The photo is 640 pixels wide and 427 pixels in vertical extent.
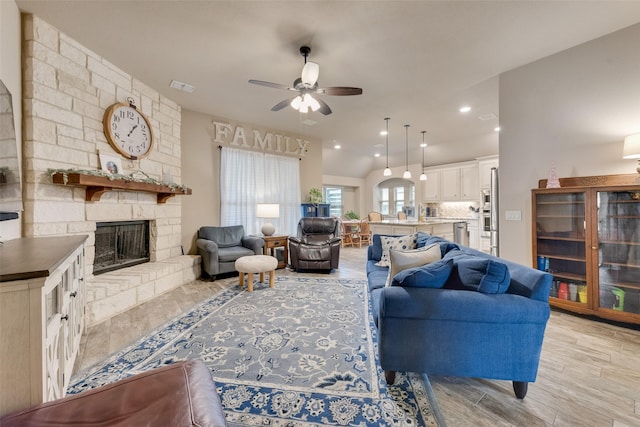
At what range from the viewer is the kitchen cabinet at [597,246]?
253 centimetres

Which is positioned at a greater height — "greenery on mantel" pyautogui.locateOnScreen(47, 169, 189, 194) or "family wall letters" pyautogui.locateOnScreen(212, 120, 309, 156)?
"family wall letters" pyautogui.locateOnScreen(212, 120, 309, 156)

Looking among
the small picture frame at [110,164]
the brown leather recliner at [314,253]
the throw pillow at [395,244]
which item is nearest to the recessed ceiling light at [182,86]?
the small picture frame at [110,164]

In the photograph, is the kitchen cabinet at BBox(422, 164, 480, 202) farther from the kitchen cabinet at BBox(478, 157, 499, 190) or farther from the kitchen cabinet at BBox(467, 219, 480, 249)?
the kitchen cabinet at BBox(467, 219, 480, 249)

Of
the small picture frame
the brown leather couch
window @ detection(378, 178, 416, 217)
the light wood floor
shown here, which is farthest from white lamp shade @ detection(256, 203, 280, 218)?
window @ detection(378, 178, 416, 217)

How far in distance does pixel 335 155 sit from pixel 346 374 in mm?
7101

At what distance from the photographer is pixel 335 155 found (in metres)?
8.24

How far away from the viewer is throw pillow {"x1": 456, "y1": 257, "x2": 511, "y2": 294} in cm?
160

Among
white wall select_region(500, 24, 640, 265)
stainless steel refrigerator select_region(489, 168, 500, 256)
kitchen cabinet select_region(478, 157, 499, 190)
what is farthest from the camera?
kitchen cabinet select_region(478, 157, 499, 190)

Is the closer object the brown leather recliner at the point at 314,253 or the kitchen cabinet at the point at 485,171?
the brown leather recliner at the point at 314,253

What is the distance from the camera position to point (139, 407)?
829 mm

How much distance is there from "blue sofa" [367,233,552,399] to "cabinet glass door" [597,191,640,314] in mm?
1863

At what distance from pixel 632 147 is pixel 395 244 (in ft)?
7.86

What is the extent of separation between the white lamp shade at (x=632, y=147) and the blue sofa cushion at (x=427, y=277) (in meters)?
2.39

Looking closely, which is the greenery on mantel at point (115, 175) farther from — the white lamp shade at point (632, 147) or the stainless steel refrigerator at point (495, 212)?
the white lamp shade at point (632, 147)
